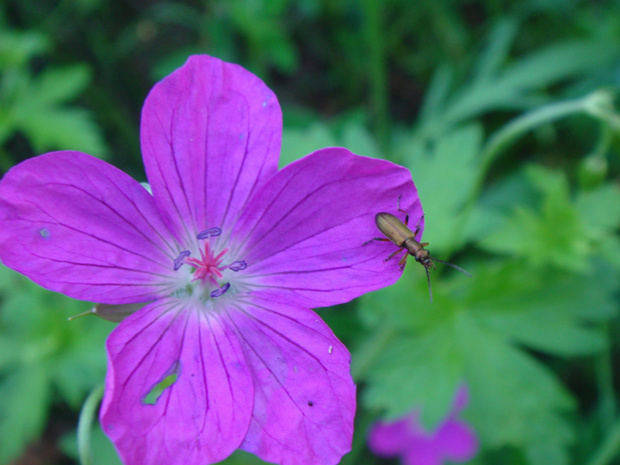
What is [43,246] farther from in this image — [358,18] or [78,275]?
[358,18]

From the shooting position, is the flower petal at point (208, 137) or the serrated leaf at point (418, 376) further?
the serrated leaf at point (418, 376)

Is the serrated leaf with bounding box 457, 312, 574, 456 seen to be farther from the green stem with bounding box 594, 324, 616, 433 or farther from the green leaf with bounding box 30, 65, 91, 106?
the green leaf with bounding box 30, 65, 91, 106

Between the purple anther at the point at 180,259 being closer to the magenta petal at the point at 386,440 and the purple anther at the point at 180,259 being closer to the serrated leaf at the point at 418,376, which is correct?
the serrated leaf at the point at 418,376

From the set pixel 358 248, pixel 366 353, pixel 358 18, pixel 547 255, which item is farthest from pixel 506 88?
pixel 358 248

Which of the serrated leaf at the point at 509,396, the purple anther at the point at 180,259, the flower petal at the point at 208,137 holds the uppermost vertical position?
the flower petal at the point at 208,137

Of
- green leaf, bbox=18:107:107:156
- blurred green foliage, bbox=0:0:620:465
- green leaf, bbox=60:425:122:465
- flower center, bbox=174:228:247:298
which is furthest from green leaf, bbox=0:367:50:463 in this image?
flower center, bbox=174:228:247:298

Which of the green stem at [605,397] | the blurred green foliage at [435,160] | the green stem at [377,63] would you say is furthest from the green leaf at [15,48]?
the green stem at [605,397]
